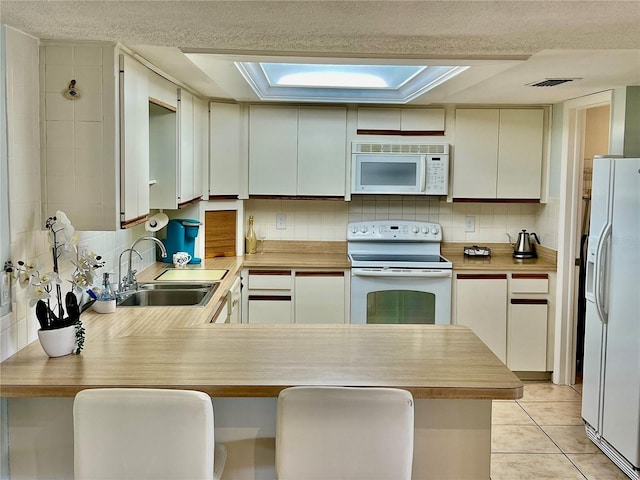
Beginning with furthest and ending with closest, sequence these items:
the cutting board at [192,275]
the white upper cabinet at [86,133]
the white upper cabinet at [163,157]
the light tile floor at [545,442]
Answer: the cutting board at [192,275] → the white upper cabinet at [163,157] → the light tile floor at [545,442] → the white upper cabinet at [86,133]

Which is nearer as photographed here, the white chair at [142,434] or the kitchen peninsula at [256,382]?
the white chair at [142,434]

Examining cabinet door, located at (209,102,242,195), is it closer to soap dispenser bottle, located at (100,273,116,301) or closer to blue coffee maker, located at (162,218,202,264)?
blue coffee maker, located at (162,218,202,264)

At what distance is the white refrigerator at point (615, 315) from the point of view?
324cm

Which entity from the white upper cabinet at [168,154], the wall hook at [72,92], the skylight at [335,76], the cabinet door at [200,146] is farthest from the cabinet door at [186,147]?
the wall hook at [72,92]

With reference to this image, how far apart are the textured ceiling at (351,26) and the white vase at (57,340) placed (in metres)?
1.11

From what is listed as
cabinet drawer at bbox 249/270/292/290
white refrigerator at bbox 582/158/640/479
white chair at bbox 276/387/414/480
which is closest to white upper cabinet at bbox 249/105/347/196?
cabinet drawer at bbox 249/270/292/290

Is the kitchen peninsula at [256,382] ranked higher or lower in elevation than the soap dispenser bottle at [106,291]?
lower

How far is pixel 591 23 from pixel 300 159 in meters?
3.01

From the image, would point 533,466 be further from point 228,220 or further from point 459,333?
point 228,220

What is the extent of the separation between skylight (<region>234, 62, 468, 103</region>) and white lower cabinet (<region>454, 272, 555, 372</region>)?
1.48 metres

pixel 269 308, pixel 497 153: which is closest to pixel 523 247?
pixel 497 153

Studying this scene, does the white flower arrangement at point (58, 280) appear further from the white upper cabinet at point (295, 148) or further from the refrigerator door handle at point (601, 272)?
the refrigerator door handle at point (601, 272)

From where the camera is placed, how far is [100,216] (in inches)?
104

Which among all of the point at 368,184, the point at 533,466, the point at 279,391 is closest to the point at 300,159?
the point at 368,184
